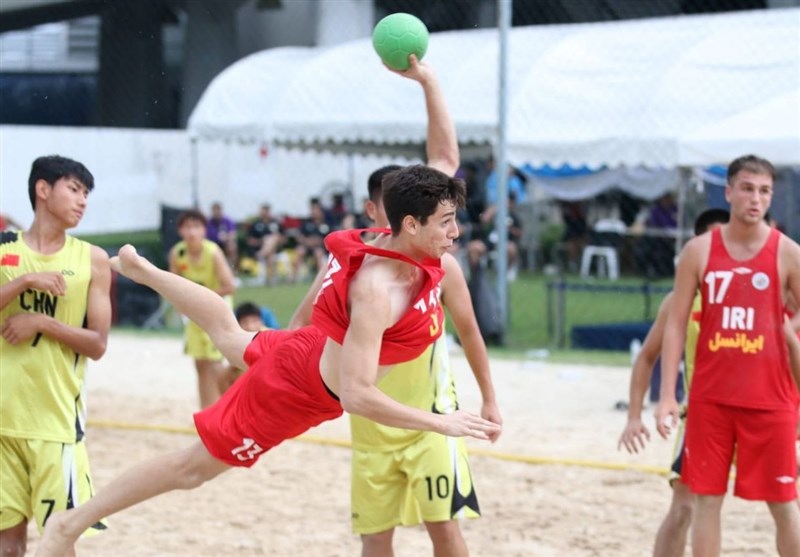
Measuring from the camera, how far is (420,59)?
16.4 ft

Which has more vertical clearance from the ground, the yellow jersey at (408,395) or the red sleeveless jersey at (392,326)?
the red sleeveless jersey at (392,326)

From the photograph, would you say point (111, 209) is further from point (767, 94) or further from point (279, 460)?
point (279, 460)

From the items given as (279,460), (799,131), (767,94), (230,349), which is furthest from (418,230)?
(767,94)

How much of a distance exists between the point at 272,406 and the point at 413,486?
2.44 feet

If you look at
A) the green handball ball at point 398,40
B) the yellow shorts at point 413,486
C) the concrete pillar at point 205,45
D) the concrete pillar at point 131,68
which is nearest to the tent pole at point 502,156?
the green handball ball at point 398,40

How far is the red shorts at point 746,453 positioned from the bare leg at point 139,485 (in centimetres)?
184

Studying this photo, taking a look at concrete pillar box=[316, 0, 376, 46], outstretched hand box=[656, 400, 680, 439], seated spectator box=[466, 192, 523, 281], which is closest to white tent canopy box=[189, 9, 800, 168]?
concrete pillar box=[316, 0, 376, 46]

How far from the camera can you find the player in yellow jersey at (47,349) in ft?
15.5

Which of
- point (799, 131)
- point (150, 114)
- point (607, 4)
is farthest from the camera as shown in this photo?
point (150, 114)

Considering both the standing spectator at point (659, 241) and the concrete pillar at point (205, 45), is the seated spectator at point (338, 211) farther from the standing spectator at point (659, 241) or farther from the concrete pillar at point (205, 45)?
the standing spectator at point (659, 241)

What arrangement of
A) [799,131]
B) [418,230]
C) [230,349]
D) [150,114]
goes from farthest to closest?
[150,114] < [799,131] < [230,349] < [418,230]

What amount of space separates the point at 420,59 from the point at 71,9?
1689cm

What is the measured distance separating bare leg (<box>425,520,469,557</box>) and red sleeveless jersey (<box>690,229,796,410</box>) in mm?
1113

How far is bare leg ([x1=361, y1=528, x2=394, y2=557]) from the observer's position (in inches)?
188
